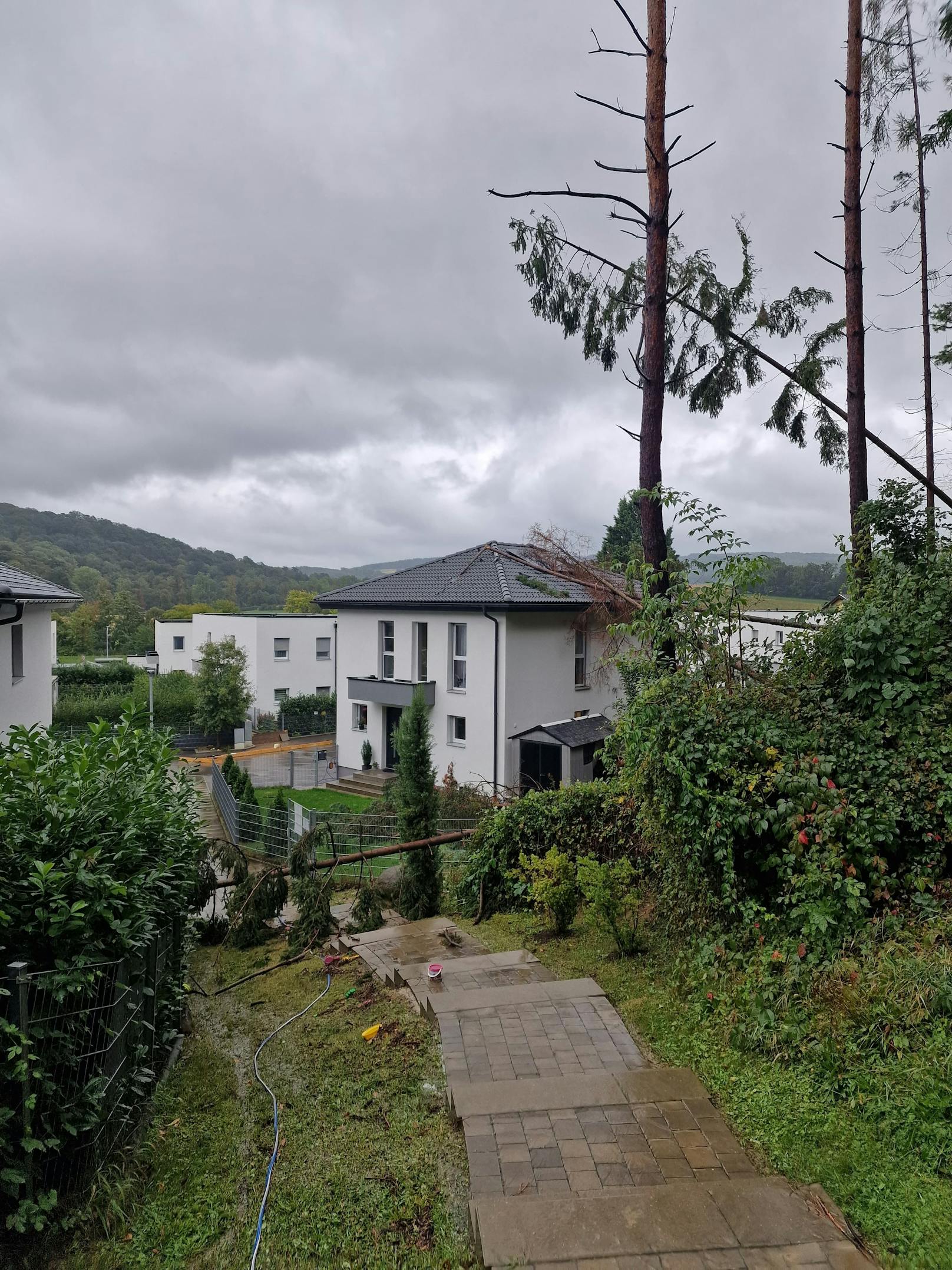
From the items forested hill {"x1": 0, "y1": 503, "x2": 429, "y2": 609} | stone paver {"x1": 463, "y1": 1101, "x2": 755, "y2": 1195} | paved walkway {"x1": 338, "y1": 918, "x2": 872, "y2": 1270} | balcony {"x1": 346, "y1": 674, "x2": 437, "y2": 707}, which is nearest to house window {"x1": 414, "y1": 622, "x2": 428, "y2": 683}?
balcony {"x1": 346, "y1": 674, "x2": 437, "y2": 707}

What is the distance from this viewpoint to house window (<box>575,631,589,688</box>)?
20.9 metres

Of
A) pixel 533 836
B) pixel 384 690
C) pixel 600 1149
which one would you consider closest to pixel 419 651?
pixel 384 690

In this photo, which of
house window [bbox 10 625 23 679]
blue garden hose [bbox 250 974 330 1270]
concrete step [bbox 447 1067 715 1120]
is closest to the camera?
blue garden hose [bbox 250 974 330 1270]

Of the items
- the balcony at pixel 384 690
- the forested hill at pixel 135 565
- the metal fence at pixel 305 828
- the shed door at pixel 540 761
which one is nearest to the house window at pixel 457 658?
the balcony at pixel 384 690

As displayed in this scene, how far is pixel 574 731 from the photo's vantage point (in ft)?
63.6

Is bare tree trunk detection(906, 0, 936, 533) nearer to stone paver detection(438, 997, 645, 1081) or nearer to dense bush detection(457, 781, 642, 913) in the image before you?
dense bush detection(457, 781, 642, 913)

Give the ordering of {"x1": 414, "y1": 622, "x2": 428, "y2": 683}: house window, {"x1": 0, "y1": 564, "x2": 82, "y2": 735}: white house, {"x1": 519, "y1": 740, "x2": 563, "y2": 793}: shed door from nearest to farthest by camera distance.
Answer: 1. {"x1": 0, "y1": 564, "x2": 82, "y2": 735}: white house
2. {"x1": 519, "y1": 740, "x2": 563, "y2": 793}: shed door
3. {"x1": 414, "y1": 622, "x2": 428, "y2": 683}: house window

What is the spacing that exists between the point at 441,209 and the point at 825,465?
28.1 ft

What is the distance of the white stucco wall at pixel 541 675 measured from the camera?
19.4m

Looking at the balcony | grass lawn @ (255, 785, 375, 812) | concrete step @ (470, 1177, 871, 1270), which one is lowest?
grass lawn @ (255, 785, 375, 812)

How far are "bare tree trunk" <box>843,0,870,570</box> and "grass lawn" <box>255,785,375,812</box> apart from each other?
14.6 meters

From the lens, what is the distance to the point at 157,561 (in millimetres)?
92000

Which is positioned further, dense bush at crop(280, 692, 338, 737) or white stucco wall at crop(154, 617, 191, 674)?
white stucco wall at crop(154, 617, 191, 674)

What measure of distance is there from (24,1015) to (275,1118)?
1.84 m
